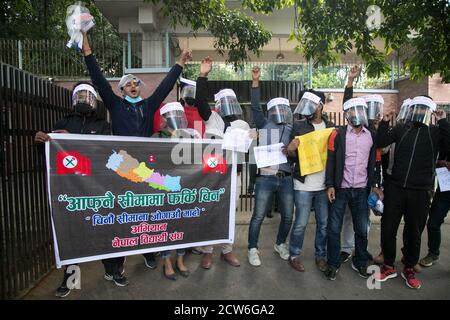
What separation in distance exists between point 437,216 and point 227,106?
116 inches

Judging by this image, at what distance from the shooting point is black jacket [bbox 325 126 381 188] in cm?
405

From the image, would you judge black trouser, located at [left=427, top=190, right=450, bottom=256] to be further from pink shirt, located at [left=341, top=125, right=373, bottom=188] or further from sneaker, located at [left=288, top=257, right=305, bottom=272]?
sneaker, located at [left=288, top=257, right=305, bottom=272]

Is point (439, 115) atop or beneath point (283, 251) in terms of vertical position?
atop

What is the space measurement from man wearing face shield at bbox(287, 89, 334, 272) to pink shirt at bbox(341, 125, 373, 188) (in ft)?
0.96

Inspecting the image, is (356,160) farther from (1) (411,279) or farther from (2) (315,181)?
(1) (411,279)

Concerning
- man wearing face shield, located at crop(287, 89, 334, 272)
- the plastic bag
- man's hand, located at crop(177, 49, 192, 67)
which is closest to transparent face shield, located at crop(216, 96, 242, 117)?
man's hand, located at crop(177, 49, 192, 67)

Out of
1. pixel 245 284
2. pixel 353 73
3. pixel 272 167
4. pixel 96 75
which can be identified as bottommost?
pixel 245 284

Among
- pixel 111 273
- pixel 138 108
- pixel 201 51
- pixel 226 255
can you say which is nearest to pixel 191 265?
pixel 226 255

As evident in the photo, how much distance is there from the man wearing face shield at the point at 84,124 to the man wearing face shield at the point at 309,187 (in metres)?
2.10

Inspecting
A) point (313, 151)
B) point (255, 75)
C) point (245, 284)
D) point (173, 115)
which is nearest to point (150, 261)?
point (245, 284)

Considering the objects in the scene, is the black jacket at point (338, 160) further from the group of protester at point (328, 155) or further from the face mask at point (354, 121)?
the face mask at point (354, 121)

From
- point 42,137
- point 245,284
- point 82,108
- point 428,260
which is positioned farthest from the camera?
point 428,260

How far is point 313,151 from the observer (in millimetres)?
4203

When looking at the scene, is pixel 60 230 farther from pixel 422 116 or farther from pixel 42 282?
pixel 422 116
